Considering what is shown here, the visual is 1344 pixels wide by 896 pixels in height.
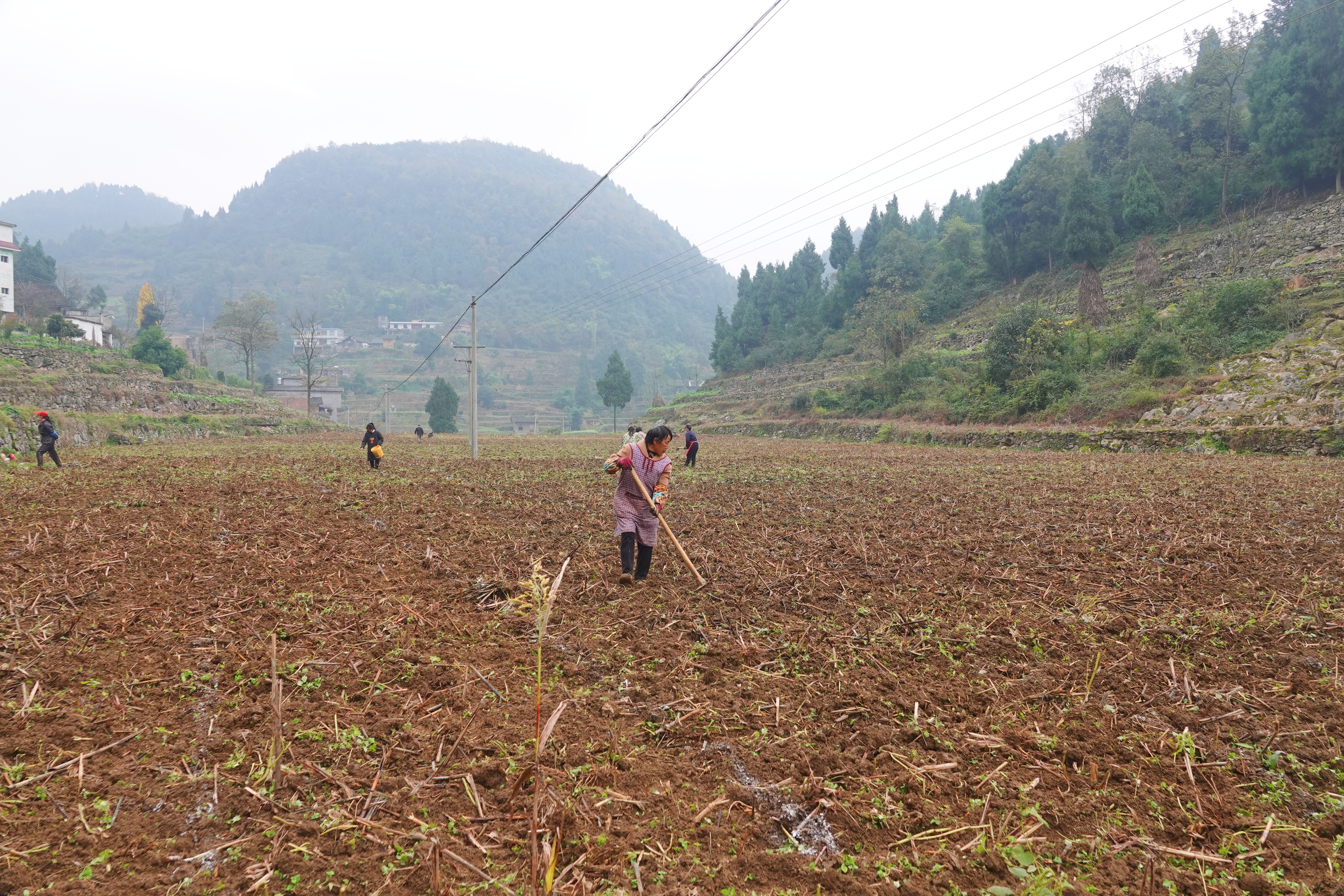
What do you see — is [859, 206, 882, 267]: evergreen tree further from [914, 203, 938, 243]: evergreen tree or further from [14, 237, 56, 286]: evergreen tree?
[14, 237, 56, 286]: evergreen tree

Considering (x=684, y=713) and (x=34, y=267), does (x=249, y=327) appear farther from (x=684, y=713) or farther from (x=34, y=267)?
(x=684, y=713)

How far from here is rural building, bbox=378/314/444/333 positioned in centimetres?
15975

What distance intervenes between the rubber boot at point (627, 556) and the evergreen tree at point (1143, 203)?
171 feet

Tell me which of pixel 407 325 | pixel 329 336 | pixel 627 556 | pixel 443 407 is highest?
pixel 407 325

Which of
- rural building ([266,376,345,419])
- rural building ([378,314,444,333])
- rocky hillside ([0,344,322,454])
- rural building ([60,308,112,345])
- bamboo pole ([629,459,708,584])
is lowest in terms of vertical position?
bamboo pole ([629,459,708,584])

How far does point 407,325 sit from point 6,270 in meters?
112

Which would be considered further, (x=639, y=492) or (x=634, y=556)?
(x=634, y=556)

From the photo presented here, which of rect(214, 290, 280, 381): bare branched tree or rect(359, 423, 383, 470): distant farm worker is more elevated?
rect(214, 290, 280, 381): bare branched tree

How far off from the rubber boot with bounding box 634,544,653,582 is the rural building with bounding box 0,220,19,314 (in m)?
67.2

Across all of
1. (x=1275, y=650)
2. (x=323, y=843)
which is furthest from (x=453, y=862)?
(x=1275, y=650)

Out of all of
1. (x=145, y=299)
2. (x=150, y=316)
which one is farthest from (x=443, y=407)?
(x=145, y=299)

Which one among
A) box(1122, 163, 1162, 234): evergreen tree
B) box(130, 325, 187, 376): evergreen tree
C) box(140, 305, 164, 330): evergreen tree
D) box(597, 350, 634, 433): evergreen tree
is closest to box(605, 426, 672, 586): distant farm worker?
box(1122, 163, 1162, 234): evergreen tree

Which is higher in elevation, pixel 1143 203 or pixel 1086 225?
pixel 1143 203

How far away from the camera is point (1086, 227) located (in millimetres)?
44500
